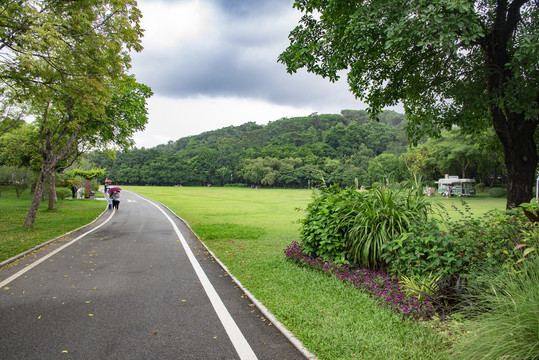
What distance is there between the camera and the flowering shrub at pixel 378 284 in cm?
394

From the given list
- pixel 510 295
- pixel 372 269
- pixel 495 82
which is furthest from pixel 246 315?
pixel 495 82

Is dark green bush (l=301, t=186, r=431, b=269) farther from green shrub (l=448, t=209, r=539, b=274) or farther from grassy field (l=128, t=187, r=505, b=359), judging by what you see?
green shrub (l=448, t=209, r=539, b=274)

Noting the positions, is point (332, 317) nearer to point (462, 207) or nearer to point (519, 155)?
point (519, 155)

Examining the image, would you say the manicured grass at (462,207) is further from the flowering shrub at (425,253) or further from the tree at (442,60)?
the tree at (442,60)

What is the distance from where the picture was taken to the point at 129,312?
4398 mm

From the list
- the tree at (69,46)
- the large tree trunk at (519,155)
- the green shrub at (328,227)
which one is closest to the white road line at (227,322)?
the green shrub at (328,227)

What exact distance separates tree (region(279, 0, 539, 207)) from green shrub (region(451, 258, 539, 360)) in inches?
148

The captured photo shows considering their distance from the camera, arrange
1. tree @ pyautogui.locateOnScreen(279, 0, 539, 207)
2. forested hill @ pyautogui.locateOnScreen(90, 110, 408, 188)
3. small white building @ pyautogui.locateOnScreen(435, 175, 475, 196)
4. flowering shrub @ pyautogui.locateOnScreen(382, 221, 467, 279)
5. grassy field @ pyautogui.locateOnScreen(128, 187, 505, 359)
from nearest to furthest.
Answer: grassy field @ pyautogui.locateOnScreen(128, 187, 505, 359), flowering shrub @ pyautogui.locateOnScreen(382, 221, 467, 279), tree @ pyautogui.locateOnScreen(279, 0, 539, 207), small white building @ pyautogui.locateOnScreen(435, 175, 475, 196), forested hill @ pyautogui.locateOnScreen(90, 110, 408, 188)

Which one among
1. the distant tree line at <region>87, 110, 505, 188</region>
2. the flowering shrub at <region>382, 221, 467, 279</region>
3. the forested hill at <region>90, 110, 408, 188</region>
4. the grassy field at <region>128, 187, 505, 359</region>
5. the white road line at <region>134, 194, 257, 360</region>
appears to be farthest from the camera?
the forested hill at <region>90, 110, 408, 188</region>

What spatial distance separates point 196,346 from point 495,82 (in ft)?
28.1

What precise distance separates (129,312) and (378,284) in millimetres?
3851

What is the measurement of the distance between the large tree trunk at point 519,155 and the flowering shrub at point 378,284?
413 cm

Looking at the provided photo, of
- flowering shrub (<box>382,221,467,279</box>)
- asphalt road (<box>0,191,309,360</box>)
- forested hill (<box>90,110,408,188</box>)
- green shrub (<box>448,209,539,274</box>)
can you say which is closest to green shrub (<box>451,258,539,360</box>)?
green shrub (<box>448,209,539,274</box>)

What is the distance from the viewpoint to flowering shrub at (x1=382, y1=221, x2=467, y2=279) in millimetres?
4496
